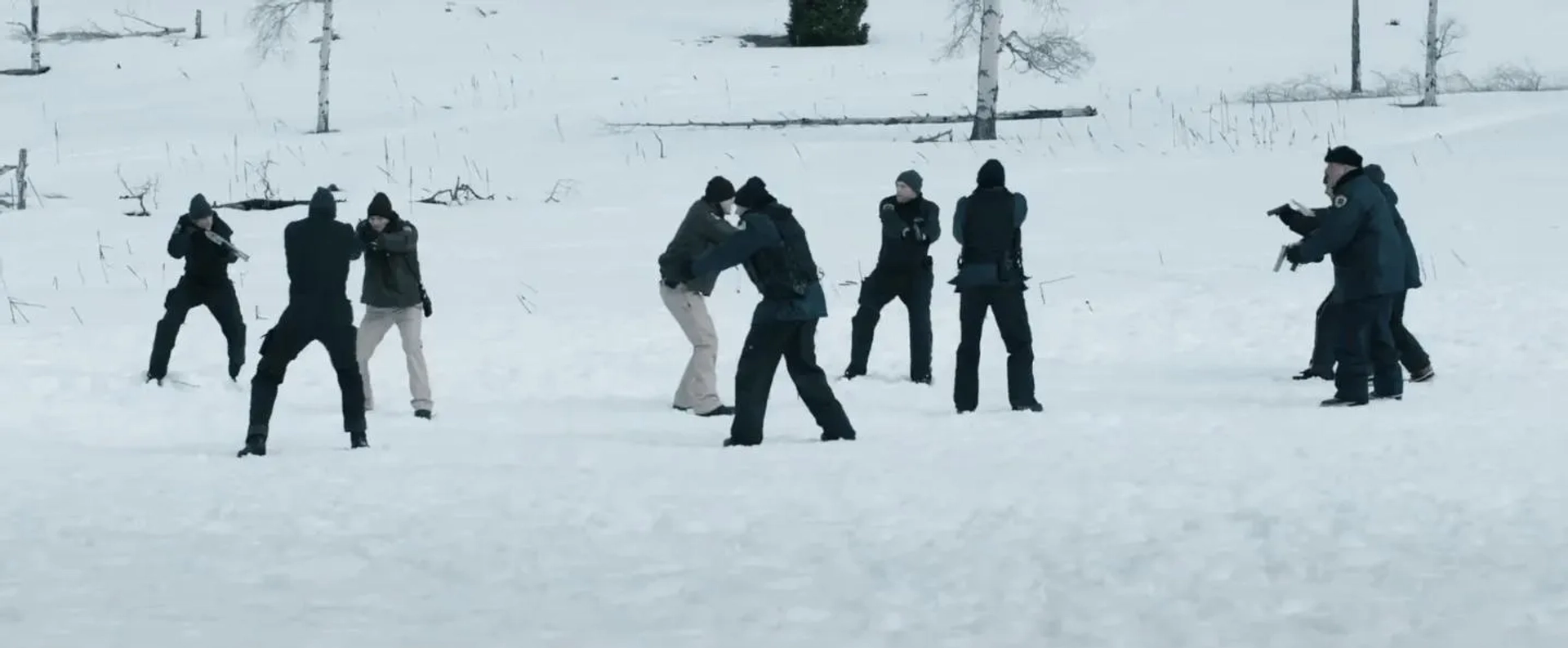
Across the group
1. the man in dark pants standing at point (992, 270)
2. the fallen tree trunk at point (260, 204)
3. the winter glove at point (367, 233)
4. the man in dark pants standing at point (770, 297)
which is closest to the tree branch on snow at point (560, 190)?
the fallen tree trunk at point (260, 204)

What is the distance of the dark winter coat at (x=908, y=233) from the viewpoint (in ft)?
44.3

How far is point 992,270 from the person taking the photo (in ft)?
38.5

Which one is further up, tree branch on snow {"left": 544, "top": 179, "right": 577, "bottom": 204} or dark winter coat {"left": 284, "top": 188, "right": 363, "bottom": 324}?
tree branch on snow {"left": 544, "top": 179, "right": 577, "bottom": 204}

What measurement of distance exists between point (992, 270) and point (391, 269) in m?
3.71

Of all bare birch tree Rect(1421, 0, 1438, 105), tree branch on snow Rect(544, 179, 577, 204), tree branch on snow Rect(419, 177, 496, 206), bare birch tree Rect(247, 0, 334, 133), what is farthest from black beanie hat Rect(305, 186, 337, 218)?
bare birch tree Rect(1421, 0, 1438, 105)

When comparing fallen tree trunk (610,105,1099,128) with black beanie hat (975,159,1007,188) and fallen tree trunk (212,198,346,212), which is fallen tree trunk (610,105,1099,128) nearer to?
fallen tree trunk (212,198,346,212)

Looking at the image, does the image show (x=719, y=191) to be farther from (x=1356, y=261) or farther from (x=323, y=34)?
(x=323, y=34)

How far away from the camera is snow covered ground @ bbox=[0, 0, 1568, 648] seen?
6.52 metres

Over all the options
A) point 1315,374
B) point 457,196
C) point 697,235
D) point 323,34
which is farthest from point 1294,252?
point 323,34

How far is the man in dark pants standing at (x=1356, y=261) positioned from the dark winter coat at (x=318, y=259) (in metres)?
5.51

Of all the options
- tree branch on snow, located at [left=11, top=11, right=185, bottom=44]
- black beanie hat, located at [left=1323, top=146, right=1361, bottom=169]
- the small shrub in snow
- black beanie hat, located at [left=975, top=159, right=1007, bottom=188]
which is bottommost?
black beanie hat, located at [left=975, top=159, right=1007, bottom=188]

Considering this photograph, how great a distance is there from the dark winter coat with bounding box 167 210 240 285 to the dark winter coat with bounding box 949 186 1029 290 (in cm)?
498

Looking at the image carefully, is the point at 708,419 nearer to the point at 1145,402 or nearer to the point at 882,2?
the point at 1145,402

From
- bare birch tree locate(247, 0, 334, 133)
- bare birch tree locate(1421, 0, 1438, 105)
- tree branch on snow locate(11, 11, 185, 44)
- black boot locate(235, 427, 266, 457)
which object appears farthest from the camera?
tree branch on snow locate(11, 11, 185, 44)
